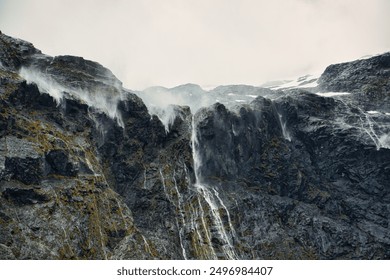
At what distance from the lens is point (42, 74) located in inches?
3305

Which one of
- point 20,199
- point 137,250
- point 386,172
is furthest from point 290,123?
point 20,199

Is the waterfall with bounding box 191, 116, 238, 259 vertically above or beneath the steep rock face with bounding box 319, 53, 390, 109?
beneath

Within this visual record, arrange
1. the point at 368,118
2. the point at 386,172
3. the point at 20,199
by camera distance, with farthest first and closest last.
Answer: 1. the point at 368,118
2. the point at 386,172
3. the point at 20,199

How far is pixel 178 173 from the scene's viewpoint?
84312 millimetres

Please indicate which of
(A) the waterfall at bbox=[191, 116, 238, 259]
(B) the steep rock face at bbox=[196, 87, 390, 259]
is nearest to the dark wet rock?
(A) the waterfall at bbox=[191, 116, 238, 259]

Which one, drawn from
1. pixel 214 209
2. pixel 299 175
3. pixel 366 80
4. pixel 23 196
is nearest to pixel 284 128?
pixel 299 175

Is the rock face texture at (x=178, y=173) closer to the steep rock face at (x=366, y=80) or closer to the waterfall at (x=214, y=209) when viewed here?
the waterfall at (x=214, y=209)

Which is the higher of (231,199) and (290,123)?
(290,123)

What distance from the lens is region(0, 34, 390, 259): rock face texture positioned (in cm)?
6506

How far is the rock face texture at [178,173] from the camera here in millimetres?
65062

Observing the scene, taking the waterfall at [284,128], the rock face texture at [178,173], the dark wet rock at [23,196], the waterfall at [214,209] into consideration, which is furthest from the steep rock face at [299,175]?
the dark wet rock at [23,196]

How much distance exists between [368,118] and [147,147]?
48.2 metres

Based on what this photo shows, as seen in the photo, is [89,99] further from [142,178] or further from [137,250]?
[137,250]

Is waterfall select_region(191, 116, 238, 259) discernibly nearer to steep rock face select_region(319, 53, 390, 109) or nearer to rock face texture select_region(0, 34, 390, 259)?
rock face texture select_region(0, 34, 390, 259)
